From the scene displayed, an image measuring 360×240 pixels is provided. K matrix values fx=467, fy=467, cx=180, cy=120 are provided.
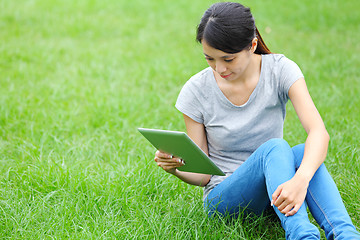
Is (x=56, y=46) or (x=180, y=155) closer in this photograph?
(x=180, y=155)

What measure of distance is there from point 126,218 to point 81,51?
11.7 ft

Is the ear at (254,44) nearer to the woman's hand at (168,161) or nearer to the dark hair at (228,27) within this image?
the dark hair at (228,27)

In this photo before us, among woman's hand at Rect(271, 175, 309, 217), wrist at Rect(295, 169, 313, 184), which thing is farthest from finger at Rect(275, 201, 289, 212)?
wrist at Rect(295, 169, 313, 184)

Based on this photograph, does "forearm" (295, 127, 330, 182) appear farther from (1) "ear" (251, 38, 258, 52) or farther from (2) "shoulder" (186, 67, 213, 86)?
(2) "shoulder" (186, 67, 213, 86)

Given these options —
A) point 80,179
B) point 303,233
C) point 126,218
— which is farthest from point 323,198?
point 80,179

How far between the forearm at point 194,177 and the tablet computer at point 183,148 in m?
0.11

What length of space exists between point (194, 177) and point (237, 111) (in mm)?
405

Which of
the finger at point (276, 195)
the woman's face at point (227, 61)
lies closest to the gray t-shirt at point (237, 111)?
the woman's face at point (227, 61)

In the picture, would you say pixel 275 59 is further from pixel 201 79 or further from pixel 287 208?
pixel 287 208

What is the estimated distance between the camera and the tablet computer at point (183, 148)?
196 centimetres

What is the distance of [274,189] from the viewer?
198cm

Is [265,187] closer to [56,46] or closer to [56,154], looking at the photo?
[56,154]

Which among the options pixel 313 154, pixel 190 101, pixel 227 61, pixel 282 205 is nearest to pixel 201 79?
pixel 190 101

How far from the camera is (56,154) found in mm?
3273
